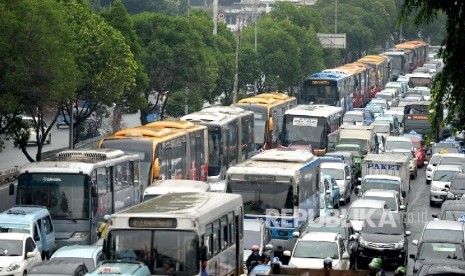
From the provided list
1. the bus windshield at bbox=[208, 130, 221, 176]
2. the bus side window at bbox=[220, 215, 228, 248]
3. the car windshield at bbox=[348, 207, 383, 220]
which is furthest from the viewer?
the bus windshield at bbox=[208, 130, 221, 176]

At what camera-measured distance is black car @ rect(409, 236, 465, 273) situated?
31.7m

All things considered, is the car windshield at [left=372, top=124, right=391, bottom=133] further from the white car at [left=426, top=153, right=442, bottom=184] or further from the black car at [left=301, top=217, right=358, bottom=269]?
the black car at [left=301, top=217, right=358, bottom=269]

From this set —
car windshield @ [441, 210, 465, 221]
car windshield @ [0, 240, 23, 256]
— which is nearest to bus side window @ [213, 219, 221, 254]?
car windshield @ [0, 240, 23, 256]

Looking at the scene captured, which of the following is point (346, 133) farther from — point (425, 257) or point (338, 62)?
point (338, 62)

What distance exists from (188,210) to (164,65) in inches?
1568

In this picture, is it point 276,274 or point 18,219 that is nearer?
point 276,274

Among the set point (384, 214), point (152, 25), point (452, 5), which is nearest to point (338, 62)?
point (152, 25)

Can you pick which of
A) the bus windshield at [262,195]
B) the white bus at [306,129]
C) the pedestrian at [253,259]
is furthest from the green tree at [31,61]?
the pedestrian at [253,259]

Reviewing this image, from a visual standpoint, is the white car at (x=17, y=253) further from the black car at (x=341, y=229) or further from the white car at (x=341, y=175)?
the white car at (x=341, y=175)

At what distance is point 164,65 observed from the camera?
6366 cm

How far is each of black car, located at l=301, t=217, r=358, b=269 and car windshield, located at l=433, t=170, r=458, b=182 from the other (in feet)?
46.8

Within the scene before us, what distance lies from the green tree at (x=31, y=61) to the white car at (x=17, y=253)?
1187 centimetres

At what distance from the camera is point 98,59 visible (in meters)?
51.0

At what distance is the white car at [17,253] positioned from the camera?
1124 inches
